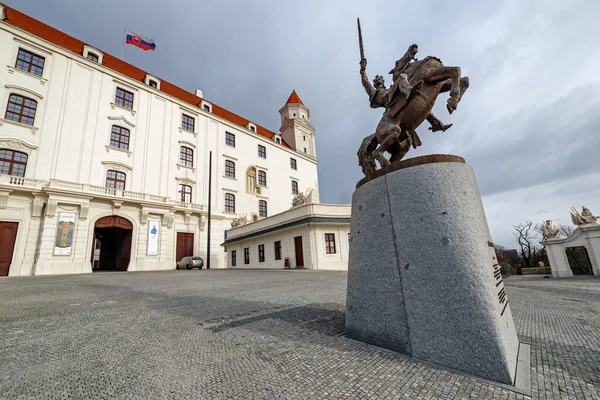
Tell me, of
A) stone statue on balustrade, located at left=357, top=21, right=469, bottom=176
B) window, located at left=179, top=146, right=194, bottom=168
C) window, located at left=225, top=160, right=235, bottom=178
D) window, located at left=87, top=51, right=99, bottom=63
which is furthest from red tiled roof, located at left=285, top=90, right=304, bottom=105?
stone statue on balustrade, located at left=357, top=21, right=469, bottom=176

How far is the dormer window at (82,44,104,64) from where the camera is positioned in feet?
81.8

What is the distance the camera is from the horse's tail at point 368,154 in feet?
14.0

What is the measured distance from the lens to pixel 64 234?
739 inches

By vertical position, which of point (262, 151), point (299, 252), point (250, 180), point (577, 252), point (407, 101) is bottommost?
point (577, 252)

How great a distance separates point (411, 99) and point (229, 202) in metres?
30.2

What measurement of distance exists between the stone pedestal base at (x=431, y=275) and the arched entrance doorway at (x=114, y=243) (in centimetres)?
2460

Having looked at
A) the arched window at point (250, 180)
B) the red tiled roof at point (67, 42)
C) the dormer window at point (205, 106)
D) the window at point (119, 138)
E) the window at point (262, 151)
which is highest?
the red tiled roof at point (67, 42)

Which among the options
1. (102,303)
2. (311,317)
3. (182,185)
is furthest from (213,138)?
(311,317)

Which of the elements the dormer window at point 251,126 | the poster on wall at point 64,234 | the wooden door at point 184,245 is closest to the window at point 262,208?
the wooden door at point 184,245

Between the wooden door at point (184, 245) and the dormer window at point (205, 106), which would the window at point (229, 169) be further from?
the wooden door at point (184, 245)

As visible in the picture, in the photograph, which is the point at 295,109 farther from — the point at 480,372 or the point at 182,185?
the point at 480,372

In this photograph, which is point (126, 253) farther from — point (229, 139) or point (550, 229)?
point (550, 229)

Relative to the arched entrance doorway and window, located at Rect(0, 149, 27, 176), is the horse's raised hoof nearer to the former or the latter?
the arched entrance doorway

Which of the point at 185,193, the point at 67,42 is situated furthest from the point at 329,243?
the point at 67,42
